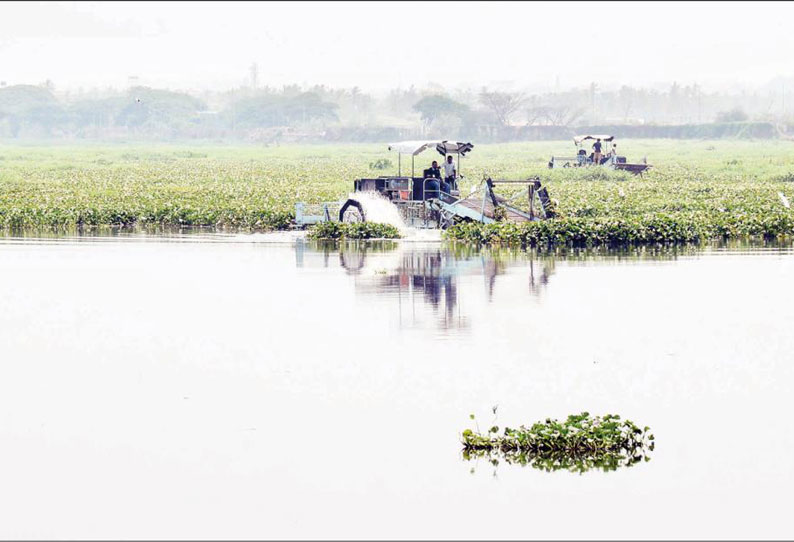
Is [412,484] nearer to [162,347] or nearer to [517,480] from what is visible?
[517,480]

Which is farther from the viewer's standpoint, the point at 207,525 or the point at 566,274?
the point at 566,274

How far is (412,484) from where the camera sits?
10633mm

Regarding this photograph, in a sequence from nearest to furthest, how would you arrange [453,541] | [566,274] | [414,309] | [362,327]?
[453,541] < [362,327] < [414,309] < [566,274]

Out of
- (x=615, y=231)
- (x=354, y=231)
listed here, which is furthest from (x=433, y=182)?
(x=615, y=231)

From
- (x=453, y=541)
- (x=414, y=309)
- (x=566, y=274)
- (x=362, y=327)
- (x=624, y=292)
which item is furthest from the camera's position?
(x=566, y=274)

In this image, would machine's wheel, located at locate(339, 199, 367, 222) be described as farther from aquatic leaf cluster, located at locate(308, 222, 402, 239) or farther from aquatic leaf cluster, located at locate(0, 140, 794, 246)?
aquatic leaf cluster, located at locate(0, 140, 794, 246)

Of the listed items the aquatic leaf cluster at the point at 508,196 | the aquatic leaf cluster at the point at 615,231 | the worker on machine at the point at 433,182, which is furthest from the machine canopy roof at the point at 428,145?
the aquatic leaf cluster at the point at 508,196

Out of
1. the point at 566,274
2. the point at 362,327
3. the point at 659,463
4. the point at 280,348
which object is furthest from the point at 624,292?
the point at 659,463

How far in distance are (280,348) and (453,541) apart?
7.09 metres

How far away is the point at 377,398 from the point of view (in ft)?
44.0

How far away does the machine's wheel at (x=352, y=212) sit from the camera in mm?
32500

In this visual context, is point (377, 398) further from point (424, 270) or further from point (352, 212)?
point (352, 212)

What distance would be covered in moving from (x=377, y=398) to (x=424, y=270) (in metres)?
10.9

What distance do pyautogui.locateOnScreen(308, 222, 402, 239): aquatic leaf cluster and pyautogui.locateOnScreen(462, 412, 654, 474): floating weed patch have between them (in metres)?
19.7
